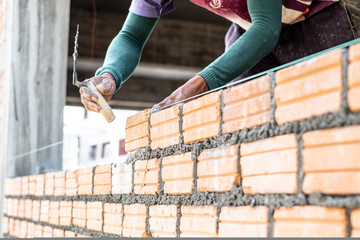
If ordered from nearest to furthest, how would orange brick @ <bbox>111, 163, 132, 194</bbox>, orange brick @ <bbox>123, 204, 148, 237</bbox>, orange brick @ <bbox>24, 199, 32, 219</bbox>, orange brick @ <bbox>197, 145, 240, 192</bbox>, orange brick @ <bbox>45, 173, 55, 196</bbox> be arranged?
1. orange brick @ <bbox>197, 145, 240, 192</bbox>
2. orange brick @ <bbox>123, 204, 148, 237</bbox>
3. orange brick @ <bbox>111, 163, 132, 194</bbox>
4. orange brick @ <bbox>45, 173, 55, 196</bbox>
5. orange brick @ <bbox>24, 199, 32, 219</bbox>

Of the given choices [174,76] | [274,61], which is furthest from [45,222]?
[174,76]

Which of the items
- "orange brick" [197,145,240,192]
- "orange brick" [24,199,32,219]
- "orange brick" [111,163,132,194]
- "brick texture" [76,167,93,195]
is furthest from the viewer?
"orange brick" [24,199,32,219]

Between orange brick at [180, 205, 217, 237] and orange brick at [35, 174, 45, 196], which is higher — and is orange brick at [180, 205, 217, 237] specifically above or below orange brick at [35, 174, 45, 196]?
below

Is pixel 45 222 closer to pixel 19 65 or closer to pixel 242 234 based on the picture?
pixel 19 65

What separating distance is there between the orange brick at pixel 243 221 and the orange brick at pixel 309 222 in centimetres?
4

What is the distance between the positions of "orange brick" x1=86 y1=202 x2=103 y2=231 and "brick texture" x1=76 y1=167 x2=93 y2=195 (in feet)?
0.20

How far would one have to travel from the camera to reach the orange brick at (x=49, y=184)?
95.3 inches

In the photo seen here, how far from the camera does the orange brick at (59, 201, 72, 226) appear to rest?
2.19 meters

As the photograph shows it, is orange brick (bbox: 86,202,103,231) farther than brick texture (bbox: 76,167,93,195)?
No

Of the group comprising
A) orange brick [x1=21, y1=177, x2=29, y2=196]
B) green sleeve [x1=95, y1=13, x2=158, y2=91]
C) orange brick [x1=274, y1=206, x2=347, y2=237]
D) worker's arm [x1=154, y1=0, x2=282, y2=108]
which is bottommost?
orange brick [x1=274, y1=206, x2=347, y2=237]

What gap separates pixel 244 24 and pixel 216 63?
0.44 metres

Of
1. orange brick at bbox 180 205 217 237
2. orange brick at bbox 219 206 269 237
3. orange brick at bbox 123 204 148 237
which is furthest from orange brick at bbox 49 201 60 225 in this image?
orange brick at bbox 219 206 269 237

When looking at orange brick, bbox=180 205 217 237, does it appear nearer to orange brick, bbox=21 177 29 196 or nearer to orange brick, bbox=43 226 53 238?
orange brick, bbox=43 226 53 238

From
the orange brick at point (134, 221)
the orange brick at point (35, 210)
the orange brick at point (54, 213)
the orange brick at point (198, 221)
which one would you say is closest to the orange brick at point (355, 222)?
the orange brick at point (198, 221)
